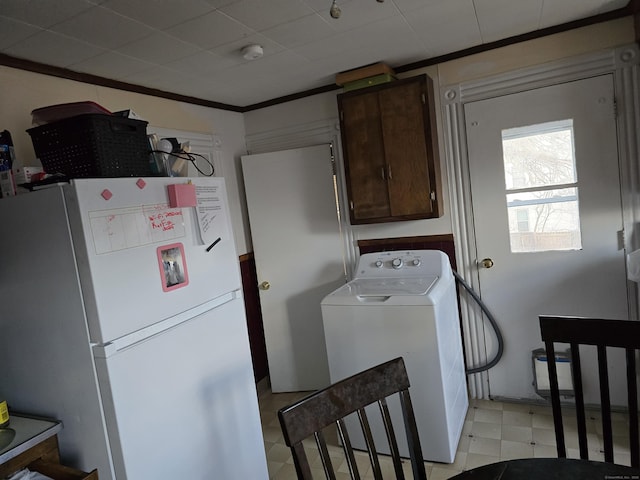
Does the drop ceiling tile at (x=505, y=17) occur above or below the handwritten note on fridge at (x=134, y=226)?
above

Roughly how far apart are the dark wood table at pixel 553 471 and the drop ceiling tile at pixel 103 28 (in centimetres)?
185

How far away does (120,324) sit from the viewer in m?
1.37

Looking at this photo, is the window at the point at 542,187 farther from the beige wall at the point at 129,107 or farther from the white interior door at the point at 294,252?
the beige wall at the point at 129,107

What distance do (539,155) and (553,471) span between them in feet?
6.16

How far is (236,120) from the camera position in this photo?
3172 millimetres

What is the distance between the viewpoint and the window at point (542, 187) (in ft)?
7.75

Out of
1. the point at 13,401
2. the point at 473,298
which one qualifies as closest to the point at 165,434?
the point at 13,401

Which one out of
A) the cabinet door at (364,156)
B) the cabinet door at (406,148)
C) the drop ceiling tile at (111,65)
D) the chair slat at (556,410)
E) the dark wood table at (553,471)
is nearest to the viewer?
the dark wood table at (553,471)

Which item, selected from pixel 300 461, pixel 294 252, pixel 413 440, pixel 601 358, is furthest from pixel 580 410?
pixel 294 252

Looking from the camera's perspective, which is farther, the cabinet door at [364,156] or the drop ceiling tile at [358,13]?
the cabinet door at [364,156]

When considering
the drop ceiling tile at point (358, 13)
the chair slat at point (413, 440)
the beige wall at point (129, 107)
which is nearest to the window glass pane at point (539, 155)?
the drop ceiling tile at point (358, 13)

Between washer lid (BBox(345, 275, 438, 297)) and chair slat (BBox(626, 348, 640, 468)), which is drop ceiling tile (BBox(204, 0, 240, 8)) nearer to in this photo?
washer lid (BBox(345, 275, 438, 297))

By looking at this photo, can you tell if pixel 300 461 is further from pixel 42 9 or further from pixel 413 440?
Result: pixel 42 9

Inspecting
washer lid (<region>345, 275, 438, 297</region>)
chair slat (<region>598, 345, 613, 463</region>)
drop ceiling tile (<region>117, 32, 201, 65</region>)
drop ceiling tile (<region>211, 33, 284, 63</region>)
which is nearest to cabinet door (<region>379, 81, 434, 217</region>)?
washer lid (<region>345, 275, 438, 297</region>)
